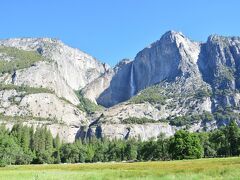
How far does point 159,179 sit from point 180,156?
113 m

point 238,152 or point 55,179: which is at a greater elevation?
point 238,152

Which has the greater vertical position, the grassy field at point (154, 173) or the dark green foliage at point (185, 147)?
the dark green foliage at point (185, 147)

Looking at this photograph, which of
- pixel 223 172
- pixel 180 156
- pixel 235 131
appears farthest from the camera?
pixel 235 131

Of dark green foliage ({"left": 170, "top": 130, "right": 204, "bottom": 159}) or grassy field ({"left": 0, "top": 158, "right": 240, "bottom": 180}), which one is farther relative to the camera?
dark green foliage ({"left": 170, "top": 130, "right": 204, "bottom": 159})

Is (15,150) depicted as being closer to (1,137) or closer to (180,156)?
(1,137)

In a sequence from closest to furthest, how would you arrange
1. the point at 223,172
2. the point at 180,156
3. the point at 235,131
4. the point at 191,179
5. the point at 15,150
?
the point at 191,179, the point at 223,172, the point at 180,156, the point at 235,131, the point at 15,150

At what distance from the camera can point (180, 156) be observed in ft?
518

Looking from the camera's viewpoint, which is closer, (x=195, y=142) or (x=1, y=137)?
(x=195, y=142)

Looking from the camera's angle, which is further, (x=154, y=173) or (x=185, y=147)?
(x=185, y=147)

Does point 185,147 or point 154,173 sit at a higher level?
point 185,147

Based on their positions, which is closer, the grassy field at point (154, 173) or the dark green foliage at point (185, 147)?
the grassy field at point (154, 173)

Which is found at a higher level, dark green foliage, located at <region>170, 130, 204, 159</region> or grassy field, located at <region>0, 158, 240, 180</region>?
dark green foliage, located at <region>170, 130, 204, 159</region>

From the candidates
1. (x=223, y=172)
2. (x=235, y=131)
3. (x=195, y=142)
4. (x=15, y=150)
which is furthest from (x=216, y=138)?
(x=223, y=172)

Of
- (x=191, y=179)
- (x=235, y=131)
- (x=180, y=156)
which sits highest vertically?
(x=235, y=131)
